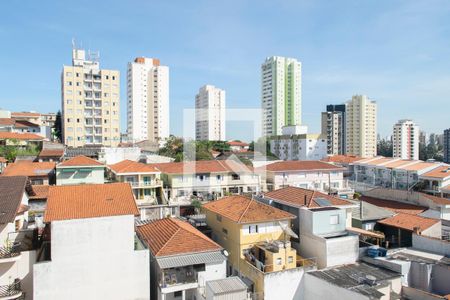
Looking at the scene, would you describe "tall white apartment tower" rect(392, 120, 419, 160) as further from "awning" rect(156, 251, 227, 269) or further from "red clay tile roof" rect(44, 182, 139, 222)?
"red clay tile roof" rect(44, 182, 139, 222)

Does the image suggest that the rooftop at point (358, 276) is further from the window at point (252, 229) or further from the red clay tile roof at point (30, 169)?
the red clay tile roof at point (30, 169)

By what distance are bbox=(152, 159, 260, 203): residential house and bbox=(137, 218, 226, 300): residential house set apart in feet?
46.2

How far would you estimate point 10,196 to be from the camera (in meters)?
14.5

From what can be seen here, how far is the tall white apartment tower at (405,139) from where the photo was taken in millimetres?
93625

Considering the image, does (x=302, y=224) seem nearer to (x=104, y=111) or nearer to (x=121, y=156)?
(x=121, y=156)

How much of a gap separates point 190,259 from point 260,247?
13.8 feet

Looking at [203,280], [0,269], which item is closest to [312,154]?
[203,280]

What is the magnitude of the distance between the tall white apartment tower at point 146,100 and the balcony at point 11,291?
245 ft

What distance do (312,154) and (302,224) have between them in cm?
5204

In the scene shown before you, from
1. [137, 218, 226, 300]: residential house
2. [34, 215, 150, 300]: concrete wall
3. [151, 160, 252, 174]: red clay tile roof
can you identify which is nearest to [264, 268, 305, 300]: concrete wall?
[137, 218, 226, 300]: residential house

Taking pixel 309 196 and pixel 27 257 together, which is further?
pixel 309 196

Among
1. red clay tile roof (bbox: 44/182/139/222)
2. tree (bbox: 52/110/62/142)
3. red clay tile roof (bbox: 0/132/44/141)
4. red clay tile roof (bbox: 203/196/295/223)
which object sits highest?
tree (bbox: 52/110/62/142)

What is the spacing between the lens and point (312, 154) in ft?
226

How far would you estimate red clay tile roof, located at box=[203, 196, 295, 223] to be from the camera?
1783 cm
